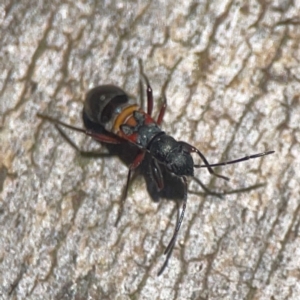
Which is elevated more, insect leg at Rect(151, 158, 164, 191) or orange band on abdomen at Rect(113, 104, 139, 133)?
orange band on abdomen at Rect(113, 104, 139, 133)

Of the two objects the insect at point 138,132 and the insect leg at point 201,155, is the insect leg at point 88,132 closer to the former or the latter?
the insect at point 138,132

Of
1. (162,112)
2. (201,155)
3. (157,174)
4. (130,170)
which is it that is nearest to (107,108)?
(162,112)

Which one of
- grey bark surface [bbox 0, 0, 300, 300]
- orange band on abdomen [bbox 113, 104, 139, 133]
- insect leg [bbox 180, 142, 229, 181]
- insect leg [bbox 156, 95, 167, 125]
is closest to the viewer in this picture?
grey bark surface [bbox 0, 0, 300, 300]

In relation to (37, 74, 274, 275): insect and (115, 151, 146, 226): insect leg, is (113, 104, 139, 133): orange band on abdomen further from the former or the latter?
(115, 151, 146, 226): insect leg

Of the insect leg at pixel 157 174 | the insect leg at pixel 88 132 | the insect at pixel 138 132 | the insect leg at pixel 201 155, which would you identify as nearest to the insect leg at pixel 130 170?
the insect at pixel 138 132

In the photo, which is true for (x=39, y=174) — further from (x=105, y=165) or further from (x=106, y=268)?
(x=106, y=268)

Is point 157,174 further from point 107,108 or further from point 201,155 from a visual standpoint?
point 107,108

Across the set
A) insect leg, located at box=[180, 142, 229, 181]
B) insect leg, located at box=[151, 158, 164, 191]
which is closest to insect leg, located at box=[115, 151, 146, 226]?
insect leg, located at box=[151, 158, 164, 191]
